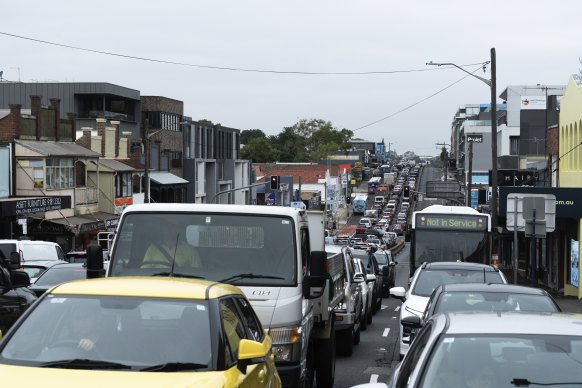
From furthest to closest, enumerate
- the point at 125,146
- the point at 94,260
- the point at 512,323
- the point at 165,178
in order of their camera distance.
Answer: the point at 165,178
the point at 125,146
the point at 94,260
the point at 512,323

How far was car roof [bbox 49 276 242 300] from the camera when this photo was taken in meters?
7.70

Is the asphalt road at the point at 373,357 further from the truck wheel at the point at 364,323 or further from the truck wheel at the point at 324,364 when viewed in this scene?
the truck wheel at the point at 324,364

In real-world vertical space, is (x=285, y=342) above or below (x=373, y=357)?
above

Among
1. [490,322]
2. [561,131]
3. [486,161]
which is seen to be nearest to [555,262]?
[561,131]

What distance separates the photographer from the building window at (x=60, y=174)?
51750 millimetres

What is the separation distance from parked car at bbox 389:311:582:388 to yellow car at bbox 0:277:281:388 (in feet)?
4.59

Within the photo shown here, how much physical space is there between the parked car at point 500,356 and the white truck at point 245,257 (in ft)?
13.4

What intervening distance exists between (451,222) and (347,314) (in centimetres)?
1202

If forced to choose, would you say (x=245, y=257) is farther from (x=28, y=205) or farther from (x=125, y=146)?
(x=125, y=146)

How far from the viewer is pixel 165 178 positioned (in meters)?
75.3

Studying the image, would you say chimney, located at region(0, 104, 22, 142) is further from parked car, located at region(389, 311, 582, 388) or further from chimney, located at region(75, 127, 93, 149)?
parked car, located at region(389, 311, 582, 388)

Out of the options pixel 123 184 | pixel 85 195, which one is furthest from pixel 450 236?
pixel 123 184

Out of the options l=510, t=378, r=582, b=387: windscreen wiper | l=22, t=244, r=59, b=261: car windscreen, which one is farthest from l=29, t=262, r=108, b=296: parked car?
l=510, t=378, r=582, b=387: windscreen wiper

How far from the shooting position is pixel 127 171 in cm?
6412
